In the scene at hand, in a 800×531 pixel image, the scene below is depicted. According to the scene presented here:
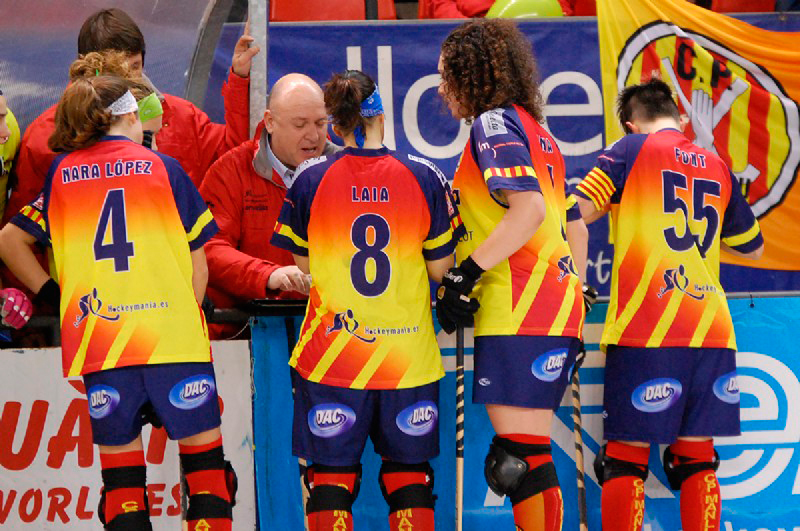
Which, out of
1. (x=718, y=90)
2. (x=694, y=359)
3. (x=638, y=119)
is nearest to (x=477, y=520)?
(x=694, y=359)

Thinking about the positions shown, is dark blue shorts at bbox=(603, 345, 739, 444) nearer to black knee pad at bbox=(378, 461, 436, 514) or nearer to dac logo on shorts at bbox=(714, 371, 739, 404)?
dac logo on shorts at bbox=(714, 371, 739, 404)

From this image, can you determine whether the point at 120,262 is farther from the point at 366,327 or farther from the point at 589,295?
the point at 589,295

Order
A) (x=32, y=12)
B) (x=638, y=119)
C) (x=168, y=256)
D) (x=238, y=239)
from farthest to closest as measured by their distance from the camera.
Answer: (x=32, y=12), (x=238, y=239), (x=638, y=119), (x=168, y=256)

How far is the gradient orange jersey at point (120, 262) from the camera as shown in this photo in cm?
372

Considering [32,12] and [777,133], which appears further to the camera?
[32,12]

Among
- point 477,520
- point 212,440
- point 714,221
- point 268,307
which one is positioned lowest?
point 477,520

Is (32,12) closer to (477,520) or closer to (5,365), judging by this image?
(5,365)

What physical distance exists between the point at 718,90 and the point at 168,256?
365 centimetres

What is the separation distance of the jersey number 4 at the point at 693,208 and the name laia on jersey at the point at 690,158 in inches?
2.6

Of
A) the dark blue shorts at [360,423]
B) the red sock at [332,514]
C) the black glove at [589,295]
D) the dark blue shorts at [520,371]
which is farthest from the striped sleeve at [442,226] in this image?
the red sock at [332,514]

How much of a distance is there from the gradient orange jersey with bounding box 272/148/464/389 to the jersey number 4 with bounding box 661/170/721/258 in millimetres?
1050

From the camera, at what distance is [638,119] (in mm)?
4652

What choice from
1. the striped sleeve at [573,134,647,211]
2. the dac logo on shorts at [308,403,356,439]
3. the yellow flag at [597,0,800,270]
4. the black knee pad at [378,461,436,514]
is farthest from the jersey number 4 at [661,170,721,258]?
the yellow flag at [597,0,800,270]

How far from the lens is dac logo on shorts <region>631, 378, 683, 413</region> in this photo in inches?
166
